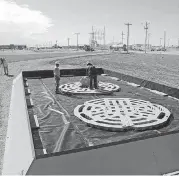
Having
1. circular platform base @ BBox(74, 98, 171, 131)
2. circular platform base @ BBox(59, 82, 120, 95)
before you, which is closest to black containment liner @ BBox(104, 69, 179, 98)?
circular platform base @ BBox(59, 82, 120, 95)

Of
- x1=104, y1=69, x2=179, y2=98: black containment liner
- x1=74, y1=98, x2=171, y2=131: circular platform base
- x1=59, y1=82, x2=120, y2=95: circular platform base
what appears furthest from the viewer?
x1=59, y1=82, x2=120, y2=95: circular platform base

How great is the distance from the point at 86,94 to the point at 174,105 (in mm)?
3247

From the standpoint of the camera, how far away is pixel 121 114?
610 centimetres

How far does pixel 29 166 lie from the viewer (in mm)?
3529

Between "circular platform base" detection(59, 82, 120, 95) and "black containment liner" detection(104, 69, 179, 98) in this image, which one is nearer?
"black containment liner" detection(104, 69, 179, 98)

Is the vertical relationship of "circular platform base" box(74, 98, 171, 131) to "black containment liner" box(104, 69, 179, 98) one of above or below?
below

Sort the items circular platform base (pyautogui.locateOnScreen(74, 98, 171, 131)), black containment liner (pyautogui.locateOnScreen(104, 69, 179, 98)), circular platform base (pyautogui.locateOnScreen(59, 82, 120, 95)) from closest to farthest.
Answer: circular platform base (pyautogui.locateOnScreen(74, 98, 171, 131)), black containment liner (pyautogui.locateOnScreen(104, 69, 179, 98)), circular platform base (pyautogui.locateOnScreen(59, 82, 120, 95))

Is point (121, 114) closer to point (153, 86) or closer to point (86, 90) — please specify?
point (86, 90)

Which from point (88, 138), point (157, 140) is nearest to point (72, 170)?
point (88, 138)

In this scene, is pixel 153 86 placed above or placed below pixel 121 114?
above

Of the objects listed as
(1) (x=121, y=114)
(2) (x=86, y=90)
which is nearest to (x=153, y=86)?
(2) (x=86, y=90)

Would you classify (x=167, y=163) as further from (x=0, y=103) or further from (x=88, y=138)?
(x=0, y=103)

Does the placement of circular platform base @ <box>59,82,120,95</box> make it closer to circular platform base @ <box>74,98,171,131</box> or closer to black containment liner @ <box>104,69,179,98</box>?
circular platform base @ <box>74,98,171,131</box>

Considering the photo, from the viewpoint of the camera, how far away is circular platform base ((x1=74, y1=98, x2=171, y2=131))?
5.22 metres
